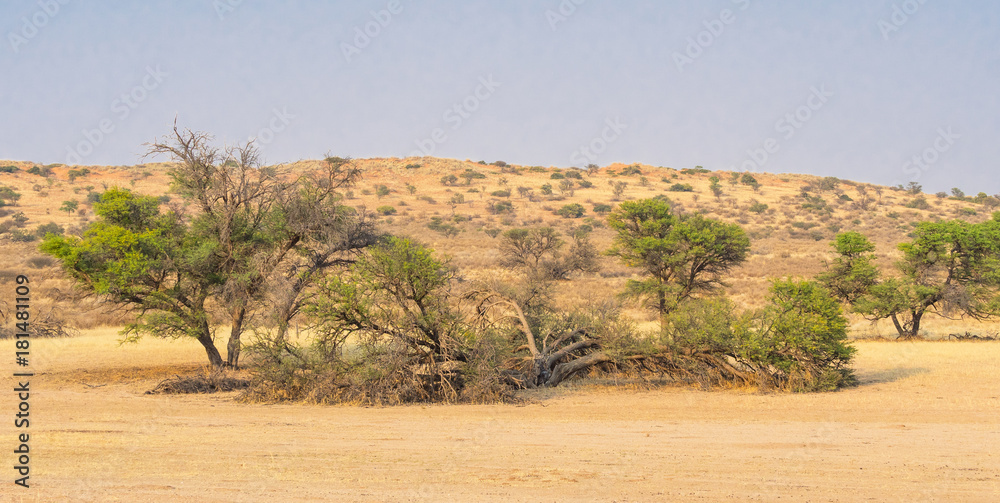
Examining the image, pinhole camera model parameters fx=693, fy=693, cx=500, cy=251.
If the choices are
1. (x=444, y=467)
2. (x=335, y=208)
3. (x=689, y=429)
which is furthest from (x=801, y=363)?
(x=335, y=208)

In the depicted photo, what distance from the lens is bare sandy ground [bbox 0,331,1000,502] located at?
22.3 ft

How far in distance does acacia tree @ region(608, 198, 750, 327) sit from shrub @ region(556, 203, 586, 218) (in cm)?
4502

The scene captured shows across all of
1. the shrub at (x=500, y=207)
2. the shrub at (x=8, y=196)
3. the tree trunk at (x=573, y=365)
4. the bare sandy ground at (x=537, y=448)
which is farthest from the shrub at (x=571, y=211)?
the bare sandy ground at (x=537, y=448)

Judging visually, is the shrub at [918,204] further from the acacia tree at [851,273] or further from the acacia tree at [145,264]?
the acacia tree at [145,264]

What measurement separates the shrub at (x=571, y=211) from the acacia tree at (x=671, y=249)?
45016 millimetres

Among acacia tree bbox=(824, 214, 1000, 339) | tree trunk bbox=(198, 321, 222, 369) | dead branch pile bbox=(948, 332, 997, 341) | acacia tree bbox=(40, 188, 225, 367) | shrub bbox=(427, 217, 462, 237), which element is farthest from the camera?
shrub bbox=(427, 217, 462, 237)

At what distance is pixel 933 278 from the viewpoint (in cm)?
2712

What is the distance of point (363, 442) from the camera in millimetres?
9078

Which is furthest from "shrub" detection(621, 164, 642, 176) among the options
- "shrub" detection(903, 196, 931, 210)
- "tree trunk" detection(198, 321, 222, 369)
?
"tree trunk" detection(198, 321, 222, 369)

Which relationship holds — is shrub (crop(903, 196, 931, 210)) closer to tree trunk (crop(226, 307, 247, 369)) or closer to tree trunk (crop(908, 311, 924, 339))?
tree trunk (crop(908, 311, 924, 339))

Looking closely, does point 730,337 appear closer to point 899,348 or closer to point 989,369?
point 989,369

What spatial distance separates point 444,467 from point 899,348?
775 inches

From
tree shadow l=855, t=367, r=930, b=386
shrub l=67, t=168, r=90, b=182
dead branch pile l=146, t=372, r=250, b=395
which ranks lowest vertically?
dead branch pile l=146, t=372, r=250, b=395

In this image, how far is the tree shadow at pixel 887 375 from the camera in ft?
50.6
